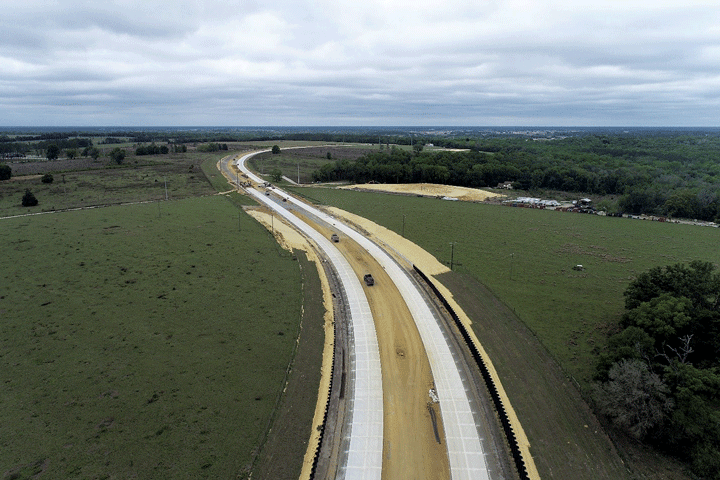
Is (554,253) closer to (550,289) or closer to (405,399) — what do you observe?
(550,289)

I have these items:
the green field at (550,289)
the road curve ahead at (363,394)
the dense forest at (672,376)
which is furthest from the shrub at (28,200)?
the dense forest at (672,376)

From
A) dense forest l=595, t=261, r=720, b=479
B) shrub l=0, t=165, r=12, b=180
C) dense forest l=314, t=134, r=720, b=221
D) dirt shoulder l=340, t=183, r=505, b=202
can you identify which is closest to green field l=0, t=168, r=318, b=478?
dense forest l=595, t=261, r=720, b=479

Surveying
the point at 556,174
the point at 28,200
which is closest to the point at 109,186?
the point at 28,200

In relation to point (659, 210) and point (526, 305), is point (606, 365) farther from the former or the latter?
point (659, 210)

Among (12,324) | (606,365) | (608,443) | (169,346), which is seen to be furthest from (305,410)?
(12,324)

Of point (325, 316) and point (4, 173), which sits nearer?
point (325, 316)

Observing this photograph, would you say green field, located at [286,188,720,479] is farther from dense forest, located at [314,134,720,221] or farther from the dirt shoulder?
dense forest, located at [314,134,720,221]

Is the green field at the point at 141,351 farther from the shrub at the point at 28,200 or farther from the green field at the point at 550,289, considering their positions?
the shrub at the point at 28,200
